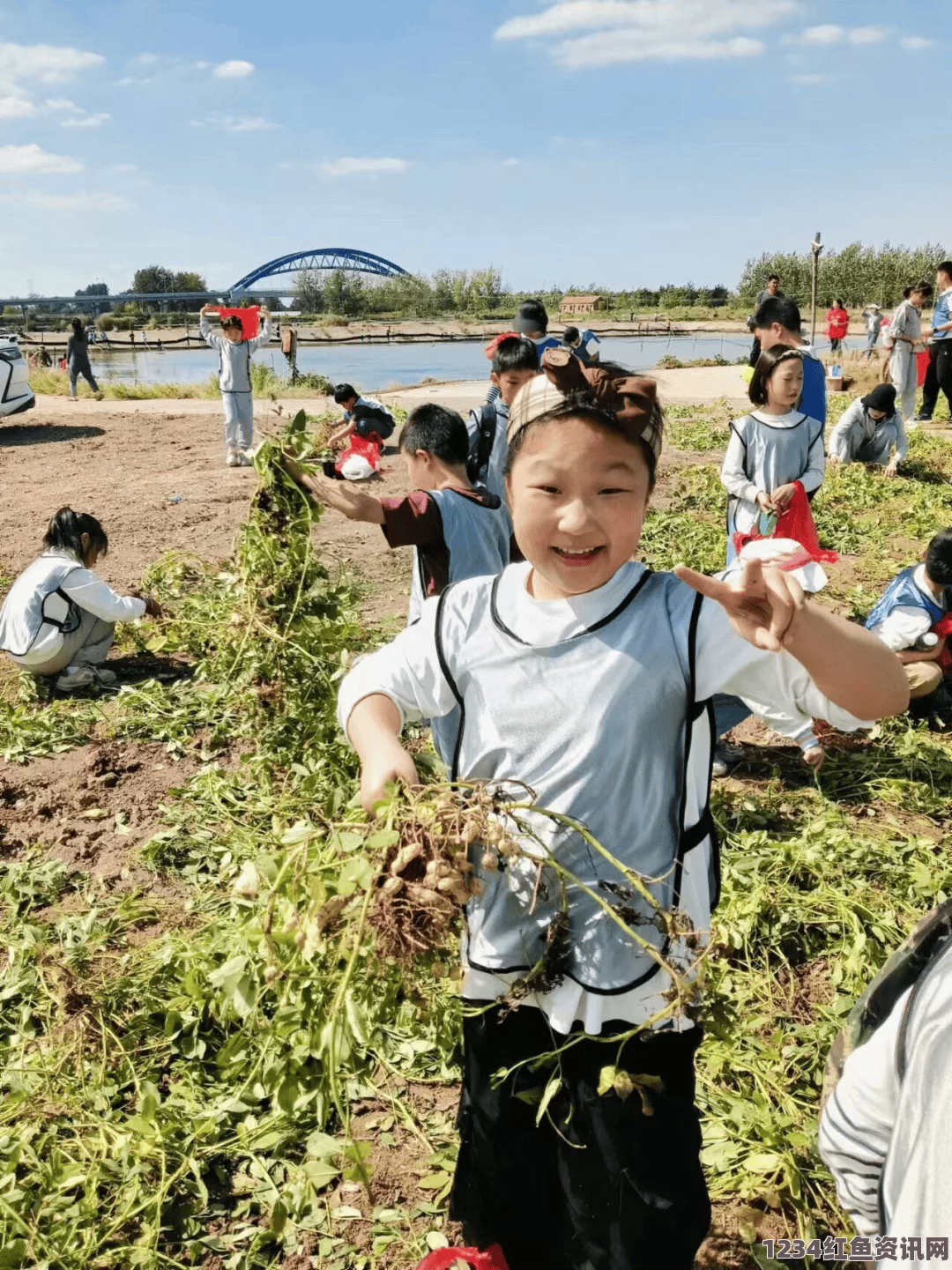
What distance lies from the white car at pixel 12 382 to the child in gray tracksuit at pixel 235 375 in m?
4.92

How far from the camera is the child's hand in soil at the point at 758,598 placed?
4.38 ft

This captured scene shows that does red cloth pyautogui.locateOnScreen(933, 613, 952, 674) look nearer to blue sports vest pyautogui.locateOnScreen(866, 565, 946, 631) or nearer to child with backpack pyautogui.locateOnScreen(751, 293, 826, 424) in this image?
blue sports vest pyautogui.locateOnScreen(866, 565, 946, 631)

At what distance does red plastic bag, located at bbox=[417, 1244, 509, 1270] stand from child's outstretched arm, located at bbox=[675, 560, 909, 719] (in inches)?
56.2

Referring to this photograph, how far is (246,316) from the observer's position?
450 inches

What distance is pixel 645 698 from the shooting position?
61.9 inches

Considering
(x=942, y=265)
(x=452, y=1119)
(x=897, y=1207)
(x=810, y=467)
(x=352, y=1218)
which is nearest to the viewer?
(x=897, y=1207)

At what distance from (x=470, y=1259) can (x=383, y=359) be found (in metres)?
31.6

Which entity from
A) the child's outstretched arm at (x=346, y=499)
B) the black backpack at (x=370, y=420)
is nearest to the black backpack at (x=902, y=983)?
the child's outstretched arm at (x=346, y=499)

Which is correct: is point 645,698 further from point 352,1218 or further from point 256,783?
point 256,783

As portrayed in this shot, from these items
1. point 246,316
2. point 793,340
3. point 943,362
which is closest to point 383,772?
point 793,340

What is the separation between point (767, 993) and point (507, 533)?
184cm

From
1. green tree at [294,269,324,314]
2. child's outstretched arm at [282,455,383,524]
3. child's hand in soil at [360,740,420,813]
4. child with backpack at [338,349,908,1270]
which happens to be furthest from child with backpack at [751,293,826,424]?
green tree at [294,269,324,314]

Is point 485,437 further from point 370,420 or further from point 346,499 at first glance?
point 370,420

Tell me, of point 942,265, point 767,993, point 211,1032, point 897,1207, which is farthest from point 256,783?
point 942,265
